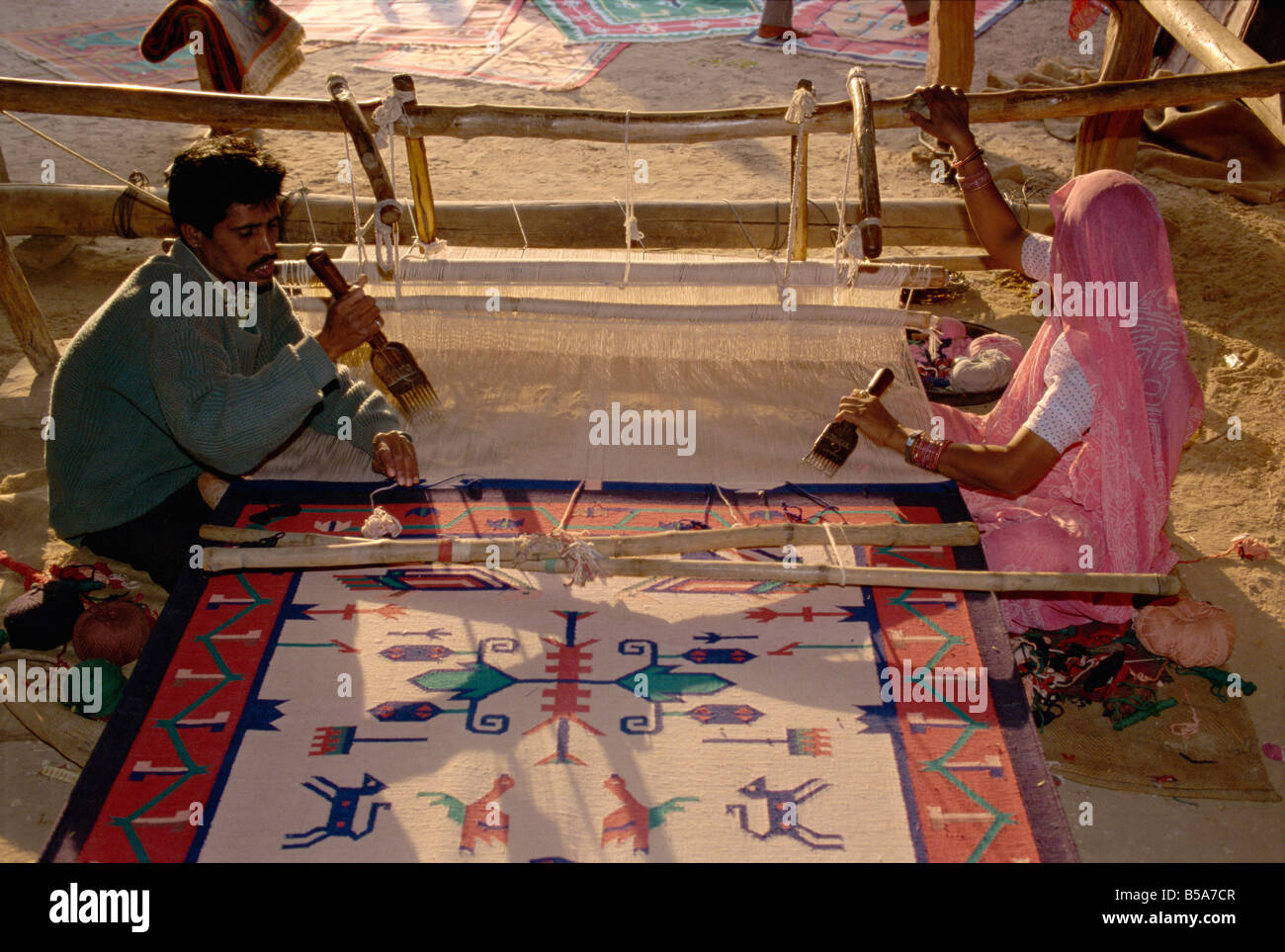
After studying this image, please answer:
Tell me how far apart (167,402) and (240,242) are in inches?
17.0

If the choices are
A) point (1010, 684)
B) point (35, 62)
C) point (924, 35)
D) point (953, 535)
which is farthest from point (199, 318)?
point (924, 35)

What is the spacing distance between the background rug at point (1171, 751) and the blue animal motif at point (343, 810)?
1.63 metres

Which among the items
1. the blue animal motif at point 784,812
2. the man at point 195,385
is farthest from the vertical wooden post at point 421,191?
the blue animal motif at point 784,812

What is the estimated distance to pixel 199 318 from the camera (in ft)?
8.50

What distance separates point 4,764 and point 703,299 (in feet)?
7.21

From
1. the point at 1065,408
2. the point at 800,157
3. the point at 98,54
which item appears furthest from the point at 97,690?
the point at 98,54

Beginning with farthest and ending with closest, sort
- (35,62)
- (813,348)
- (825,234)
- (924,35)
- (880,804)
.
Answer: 1. (924,35)
2. (35,62)
3. (825,234)
4. (813,348)
5. (880,804)

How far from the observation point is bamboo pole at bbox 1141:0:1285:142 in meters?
3.61

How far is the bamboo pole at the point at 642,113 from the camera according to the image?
121 inches

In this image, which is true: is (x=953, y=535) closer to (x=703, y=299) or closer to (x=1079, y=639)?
(x=1079, y=639)

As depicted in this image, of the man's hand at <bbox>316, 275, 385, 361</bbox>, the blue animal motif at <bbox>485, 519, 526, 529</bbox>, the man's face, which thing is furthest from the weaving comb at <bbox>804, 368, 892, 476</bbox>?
the man's face

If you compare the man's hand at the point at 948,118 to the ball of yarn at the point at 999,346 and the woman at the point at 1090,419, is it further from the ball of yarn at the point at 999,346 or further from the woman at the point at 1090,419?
the ball of yarn at the point at 999,346

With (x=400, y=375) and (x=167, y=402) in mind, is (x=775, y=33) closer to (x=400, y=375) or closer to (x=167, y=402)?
(x=400, y=375)

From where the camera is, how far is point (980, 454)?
2674mm
